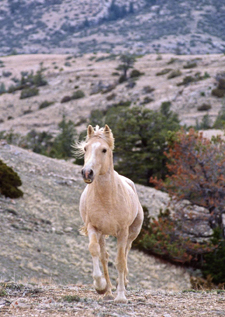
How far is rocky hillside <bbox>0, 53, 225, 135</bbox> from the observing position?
57656 millimetres

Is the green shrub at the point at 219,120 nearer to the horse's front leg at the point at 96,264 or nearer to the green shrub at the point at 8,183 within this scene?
A: the green shrub at the point at 8,183

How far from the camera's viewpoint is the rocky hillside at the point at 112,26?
125625 mm

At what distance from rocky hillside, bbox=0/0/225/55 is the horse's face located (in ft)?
374

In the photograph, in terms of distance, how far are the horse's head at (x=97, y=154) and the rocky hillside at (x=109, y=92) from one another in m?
44.9

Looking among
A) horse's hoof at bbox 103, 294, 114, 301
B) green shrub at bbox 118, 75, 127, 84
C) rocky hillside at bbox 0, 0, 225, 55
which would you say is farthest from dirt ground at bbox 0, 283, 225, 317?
rocky hillside at bbox 0, 0, 225, 55

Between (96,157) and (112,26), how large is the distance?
488 feet

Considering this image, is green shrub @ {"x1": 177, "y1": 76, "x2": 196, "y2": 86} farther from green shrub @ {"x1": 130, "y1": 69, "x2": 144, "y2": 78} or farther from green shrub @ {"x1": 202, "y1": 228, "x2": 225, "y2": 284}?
green shrub @ {"x1": 202, "y1": 228, "x2": 225, "y2": 284}

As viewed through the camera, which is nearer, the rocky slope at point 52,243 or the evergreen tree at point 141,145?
the rocky slope at point 52,243

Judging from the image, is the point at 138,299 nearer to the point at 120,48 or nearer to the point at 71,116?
the point at 71,116

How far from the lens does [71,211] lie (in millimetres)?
19266

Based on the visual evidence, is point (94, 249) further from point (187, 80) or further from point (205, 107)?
point (187, 80)

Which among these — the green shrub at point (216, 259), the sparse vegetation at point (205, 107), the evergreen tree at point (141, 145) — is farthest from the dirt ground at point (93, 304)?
the sparse vegetation at point (205, 107)

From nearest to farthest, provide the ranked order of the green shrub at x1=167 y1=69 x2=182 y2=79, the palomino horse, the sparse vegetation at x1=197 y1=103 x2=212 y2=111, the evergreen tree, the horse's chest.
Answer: the palomino horse
the horse's chest
the evergreen tree
the sparse vegetation at x1=197 y1=103 x2=212 y2=111
the green shrub at x1=167 y1=69 x2=182 y2=79

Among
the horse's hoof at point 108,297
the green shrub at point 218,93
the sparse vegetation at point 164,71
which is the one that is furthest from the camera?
the sparse vegetation at point 164,71
